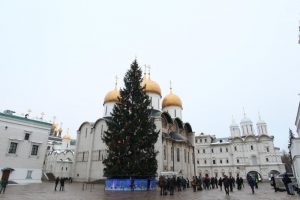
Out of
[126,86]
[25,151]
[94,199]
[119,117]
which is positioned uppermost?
[126,86]

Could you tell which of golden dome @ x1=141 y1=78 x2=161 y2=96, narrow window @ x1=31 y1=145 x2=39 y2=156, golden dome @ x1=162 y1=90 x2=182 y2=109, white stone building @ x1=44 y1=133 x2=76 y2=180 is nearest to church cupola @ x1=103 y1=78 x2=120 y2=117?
golden dome @ x1=141 y1=78 x2=161 y2=96

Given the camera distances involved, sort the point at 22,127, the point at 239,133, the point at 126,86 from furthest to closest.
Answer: the point at 239,133
the point at 22,127
the point at 126,86

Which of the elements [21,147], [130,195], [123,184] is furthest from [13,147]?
[130,195]

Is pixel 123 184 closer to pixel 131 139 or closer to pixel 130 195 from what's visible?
pixel 131 139

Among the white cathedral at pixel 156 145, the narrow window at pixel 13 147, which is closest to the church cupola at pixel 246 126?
the white cathedral at pixel 156 145

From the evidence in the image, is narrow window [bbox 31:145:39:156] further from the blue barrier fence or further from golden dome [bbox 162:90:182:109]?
golden dome [bbox 162:90:182:109]

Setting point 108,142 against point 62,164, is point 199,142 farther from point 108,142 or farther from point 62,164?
point 108,142

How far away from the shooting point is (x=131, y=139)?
20219 millimetres

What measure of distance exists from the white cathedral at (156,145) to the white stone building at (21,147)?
6.95 m

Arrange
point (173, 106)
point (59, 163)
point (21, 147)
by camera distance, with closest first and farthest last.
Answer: point (21, 147) < point (173, 106) < point (59, 163)

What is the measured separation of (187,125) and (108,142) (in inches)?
948

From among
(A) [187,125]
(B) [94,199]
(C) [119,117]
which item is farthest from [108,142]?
(A) [187,125]

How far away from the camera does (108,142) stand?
805 inches

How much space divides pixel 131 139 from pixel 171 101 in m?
23.7
